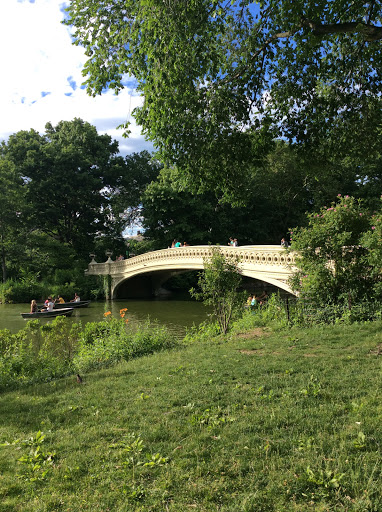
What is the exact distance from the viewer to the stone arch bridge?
1617 centimetres

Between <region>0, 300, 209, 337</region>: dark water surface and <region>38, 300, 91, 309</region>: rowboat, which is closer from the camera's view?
<region>0, 300, 209, 337</region>: dark water surface

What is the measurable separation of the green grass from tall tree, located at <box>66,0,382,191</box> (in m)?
4.08

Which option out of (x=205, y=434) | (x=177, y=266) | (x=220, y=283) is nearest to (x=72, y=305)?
(x=177, y=266)

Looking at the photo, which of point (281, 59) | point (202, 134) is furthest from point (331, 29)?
point (202, 134)

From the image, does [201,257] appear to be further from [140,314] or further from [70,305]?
[70,305]

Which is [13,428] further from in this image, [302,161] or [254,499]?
[302,161]

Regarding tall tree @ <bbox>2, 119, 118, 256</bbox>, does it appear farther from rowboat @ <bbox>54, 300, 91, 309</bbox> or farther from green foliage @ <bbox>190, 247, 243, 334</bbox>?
green foliage @ <bbox>190, 247, 243, 334</bbox>

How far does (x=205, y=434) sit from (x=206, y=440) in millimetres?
98

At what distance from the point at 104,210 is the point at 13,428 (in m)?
35.3

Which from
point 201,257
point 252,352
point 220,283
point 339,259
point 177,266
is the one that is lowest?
point 252,352

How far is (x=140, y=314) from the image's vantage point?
22.9 meters

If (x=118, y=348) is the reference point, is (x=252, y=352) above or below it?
above

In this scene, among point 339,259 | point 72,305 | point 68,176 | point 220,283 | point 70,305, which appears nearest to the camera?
point 339,259

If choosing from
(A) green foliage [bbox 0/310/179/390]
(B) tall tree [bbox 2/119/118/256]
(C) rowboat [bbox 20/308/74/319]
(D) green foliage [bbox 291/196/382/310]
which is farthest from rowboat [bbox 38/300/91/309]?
(D) green foliage [bbox 291/196/382/310]
